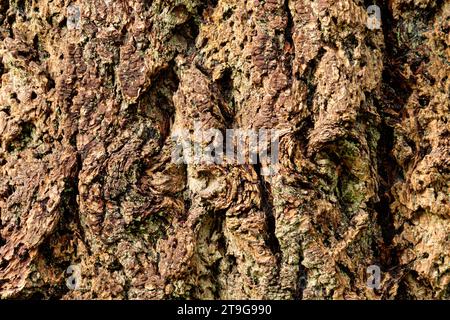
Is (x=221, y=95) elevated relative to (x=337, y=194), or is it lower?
elevated

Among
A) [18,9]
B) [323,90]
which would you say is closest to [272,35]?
[323,90]

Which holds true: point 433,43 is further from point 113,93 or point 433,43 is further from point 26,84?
point 26,84

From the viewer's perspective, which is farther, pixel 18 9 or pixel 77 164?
pixel 18 9

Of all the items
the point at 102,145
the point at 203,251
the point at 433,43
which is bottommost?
the point at 203,251

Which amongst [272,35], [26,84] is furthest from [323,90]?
[26,84]

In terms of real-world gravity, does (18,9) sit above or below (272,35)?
above

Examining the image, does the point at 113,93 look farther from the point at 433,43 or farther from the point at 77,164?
the point at 433,43
